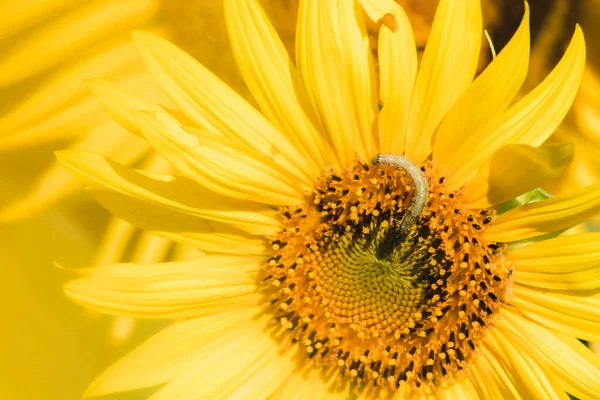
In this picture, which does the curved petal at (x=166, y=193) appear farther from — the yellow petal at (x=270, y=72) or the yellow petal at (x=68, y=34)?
the yellow petal at (x=68, y=34)

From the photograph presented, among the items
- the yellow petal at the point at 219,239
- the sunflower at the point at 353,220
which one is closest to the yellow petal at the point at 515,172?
the sunflower at the point at 353,220

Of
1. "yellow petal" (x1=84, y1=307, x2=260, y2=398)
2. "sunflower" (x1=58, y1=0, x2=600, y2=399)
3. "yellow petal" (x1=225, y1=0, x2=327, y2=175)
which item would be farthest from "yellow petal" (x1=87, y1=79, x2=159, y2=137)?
"yellow petal" (x1=84, y1=307, x2=260, y2=398)

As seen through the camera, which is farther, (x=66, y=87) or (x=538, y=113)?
(x=66, y=87)

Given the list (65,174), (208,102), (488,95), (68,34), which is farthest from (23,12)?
(488,95)

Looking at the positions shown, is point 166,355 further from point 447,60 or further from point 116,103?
point 447,60

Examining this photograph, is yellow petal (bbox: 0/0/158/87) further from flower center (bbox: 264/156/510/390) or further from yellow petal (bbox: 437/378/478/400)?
yellow petal (bbox: 437/378/478/400)
